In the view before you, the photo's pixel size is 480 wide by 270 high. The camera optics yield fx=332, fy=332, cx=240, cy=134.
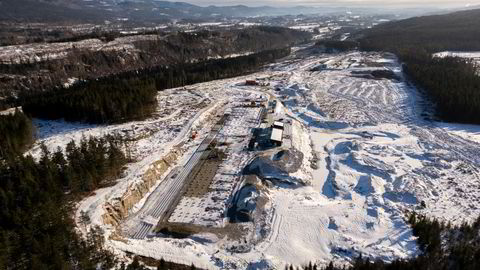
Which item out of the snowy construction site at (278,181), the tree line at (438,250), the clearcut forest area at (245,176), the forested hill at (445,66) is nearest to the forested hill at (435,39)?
the forested hill at (445,66)

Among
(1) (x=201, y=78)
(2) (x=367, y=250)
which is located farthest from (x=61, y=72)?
(2) (x=367, y=250)

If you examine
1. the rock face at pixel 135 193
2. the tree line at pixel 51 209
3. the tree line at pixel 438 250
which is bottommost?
the tree line at pixel 438 250

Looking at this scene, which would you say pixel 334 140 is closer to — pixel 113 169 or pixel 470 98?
pixel 470 98

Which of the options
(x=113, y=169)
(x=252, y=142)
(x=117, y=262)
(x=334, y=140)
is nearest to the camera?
(x=117, y=262)

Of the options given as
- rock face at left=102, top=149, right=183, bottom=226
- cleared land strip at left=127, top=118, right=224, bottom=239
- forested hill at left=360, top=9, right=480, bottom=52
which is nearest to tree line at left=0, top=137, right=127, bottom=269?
rock face at left=102, top=149, right=183, bottom=226

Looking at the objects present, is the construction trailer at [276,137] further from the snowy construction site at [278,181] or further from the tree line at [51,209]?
the tree line at [51,209]

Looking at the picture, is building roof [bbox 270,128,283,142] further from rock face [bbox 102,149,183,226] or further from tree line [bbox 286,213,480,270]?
tree line [bbox 286,213,480,270]
